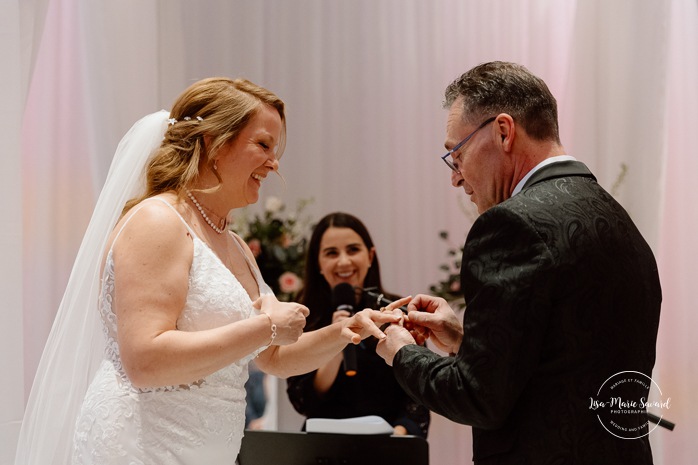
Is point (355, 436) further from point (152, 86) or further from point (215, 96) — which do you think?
point (152, 86)

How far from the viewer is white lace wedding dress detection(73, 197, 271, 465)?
94.0 inches

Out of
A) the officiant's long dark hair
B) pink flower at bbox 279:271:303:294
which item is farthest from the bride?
pink flower at bbox 279:271:303:294

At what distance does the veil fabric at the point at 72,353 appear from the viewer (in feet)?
8.76

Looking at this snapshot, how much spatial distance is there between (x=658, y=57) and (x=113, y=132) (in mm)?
2767

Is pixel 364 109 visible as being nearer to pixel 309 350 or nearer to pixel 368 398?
pixel 368 398

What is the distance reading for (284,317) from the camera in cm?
242

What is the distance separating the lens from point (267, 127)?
2.75m

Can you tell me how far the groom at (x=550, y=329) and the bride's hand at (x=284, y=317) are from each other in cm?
48

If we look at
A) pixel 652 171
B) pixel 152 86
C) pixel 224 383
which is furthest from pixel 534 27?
pixel 224 383

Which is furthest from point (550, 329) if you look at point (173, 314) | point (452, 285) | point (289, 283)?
point (452, 285)

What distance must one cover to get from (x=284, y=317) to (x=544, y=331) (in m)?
0.83

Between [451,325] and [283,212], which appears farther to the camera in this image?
[283,212]

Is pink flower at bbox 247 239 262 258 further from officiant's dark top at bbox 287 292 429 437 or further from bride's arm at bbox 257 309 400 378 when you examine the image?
bride's arm at bbox 257 309 400 378

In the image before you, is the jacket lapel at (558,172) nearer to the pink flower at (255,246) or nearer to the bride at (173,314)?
the bride at (173,314)
